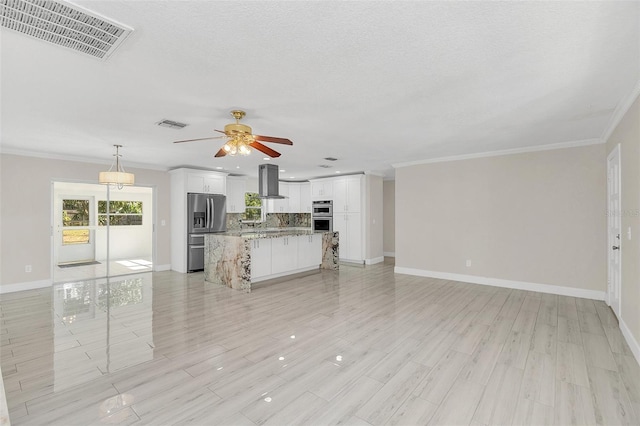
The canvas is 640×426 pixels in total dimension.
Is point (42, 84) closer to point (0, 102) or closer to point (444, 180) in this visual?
point (0, 102)

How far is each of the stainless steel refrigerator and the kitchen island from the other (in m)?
1.16

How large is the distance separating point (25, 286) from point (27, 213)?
130 centimetres

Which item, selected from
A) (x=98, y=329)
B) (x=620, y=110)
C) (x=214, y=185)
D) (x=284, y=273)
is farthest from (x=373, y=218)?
(x=98, y=329)

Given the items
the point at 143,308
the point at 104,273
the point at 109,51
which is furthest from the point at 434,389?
the point at 104,273

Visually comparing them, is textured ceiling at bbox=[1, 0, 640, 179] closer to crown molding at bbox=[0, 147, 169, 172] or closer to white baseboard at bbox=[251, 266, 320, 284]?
crown molding at bbox=[0, 147, 169, 172]

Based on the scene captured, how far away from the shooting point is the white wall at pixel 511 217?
4.70 metres

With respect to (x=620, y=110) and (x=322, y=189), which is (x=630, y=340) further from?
(x=322, y=189)

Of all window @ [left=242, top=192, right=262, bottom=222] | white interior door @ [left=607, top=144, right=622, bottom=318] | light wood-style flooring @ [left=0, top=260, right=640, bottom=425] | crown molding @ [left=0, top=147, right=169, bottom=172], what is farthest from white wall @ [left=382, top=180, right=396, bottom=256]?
crown molding @ [left=0, top=147, right=169, bottom=172]

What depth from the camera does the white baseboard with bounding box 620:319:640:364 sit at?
2743 millimetres

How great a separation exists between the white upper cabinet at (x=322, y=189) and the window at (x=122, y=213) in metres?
5.20

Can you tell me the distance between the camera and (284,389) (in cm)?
230

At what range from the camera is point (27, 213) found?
5.46 metres

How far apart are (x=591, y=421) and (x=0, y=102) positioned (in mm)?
5593

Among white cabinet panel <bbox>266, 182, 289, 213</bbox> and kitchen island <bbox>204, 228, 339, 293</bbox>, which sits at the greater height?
white cabinet panel <bbox>266, 182, 289, 213</bbox>
